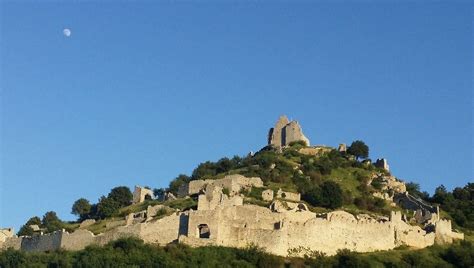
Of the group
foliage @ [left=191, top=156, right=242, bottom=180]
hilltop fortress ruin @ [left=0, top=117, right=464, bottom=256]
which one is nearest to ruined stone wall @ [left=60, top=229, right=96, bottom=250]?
hilltop fortress ruin @ [left=0, top=117, right=464, bottom=256]

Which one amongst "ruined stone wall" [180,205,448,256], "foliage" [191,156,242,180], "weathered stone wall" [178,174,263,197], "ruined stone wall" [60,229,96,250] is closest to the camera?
"ruined stone wall" [180,205,448,256]

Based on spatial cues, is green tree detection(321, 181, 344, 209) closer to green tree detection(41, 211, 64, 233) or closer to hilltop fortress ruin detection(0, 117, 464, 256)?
hilltop fortress ruin detection(0, 117, 464, 256)

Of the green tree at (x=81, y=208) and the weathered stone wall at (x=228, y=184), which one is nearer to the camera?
the weathered stone wall at (x=228, y=184)

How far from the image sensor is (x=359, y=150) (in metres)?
79.1

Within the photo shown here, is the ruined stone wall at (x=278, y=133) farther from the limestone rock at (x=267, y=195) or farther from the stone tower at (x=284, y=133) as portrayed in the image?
the limestone rock at (x=267, y=195)

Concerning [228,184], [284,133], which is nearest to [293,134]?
[284,133]

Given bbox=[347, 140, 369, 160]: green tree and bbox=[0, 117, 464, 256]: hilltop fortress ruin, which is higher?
bbox=[347, 140, 369, 160]: green tree

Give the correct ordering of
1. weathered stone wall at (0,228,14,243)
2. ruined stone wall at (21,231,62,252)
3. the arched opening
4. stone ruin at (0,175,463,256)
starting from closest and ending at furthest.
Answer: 1. stone ruin at (0,175,463,256)
2. the arched opening
3. ruined stone wall at (21,231,62,252)
4. weathered stone wall at (0,228,14,243)

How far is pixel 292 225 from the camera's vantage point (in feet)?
165

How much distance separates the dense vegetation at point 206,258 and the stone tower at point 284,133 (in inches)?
1215

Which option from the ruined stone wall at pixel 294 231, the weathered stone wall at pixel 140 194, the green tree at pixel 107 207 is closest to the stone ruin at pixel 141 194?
the weathered stone wall at pixel 140 194

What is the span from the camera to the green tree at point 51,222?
214 ft

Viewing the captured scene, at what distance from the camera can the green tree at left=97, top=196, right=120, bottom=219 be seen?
66.7 metres

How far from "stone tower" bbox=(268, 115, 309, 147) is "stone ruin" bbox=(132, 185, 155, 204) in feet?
52.8
